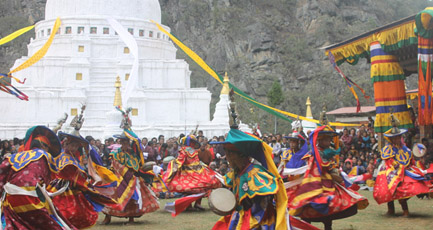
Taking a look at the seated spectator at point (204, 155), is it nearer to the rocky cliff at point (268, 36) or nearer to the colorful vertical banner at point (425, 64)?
the colorful vertical banner at point (425, 64)

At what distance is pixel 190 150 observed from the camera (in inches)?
456

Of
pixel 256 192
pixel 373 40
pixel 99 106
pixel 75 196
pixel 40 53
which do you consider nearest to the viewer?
pixel 256 192

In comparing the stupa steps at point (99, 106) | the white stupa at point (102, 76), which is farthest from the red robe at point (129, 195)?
the stupa steps at point (99, 106)

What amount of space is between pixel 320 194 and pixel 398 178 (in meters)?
2.61

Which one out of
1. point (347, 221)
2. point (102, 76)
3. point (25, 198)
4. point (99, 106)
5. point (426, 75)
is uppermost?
point (102, 76)

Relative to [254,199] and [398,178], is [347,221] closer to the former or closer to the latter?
[398,178]

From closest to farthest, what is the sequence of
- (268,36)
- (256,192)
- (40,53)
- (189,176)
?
(256,192) → (189,176) → (40,53) → (268,36)

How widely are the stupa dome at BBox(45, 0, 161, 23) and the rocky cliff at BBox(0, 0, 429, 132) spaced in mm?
19065

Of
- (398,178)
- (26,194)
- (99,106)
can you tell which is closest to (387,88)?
(398,178)

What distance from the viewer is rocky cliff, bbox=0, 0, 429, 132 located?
5756 centimetres

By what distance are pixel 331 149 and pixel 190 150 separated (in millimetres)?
4333

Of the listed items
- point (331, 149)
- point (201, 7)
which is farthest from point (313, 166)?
point (201, 7)

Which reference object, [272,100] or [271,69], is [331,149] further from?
[271,69]

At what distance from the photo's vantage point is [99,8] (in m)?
38.1
